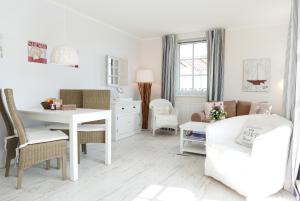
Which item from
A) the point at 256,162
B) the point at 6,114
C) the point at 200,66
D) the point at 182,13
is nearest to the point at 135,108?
the point at 200,66

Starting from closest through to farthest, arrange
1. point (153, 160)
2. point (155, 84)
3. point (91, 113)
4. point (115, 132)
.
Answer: point (91, 113) < point (153, 160) < point (115, 132) < point (155, 84)

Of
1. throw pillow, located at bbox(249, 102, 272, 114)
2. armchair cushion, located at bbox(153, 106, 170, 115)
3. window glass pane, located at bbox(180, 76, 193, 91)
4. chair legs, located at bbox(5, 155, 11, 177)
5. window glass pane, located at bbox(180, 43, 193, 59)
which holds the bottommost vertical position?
chair legs, located at bbox(5, 155, 11, 177)

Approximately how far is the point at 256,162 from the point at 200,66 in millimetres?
3740

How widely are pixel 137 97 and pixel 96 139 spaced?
3.01m

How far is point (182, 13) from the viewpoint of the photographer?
4.12 meters

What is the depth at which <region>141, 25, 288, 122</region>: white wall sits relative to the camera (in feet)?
15.4

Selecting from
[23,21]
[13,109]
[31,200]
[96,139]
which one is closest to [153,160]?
[96,139]

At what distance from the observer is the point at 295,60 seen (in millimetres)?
2283

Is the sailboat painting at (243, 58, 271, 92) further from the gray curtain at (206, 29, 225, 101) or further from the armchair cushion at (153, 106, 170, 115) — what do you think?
the armchair cushion at (153, 106, 170, 115)

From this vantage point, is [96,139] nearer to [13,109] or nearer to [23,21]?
[13,109]

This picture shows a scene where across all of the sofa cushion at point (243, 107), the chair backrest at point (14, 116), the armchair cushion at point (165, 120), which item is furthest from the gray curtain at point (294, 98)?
the armchair cushion at point (165, 120)

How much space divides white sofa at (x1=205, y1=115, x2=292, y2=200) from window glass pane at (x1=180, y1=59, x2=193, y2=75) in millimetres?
3191

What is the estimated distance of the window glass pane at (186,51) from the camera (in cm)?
564

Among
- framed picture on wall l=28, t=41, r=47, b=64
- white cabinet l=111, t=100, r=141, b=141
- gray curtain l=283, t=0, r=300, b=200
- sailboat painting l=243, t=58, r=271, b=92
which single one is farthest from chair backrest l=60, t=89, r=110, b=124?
sailboat painting l=243, t=58, r=271, b=92
